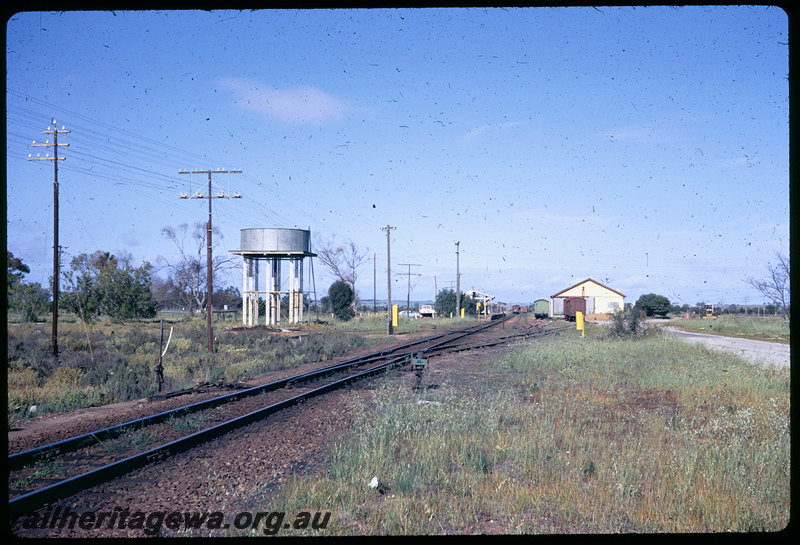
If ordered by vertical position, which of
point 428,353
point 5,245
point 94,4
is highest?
point 94,4

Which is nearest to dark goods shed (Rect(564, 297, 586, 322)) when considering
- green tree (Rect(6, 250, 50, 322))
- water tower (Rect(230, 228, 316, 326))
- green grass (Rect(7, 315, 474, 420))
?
water tower (Rect(230, 228, 316, 326))

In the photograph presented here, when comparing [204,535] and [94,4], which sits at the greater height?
[94,4]

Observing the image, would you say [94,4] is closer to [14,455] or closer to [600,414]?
[14,455]

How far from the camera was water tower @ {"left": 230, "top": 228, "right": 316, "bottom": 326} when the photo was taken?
1780 inches

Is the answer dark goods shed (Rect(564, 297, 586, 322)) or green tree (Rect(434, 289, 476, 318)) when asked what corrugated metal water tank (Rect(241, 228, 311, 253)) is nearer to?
dark goods shed (Rect(564, 297, 586, 322))

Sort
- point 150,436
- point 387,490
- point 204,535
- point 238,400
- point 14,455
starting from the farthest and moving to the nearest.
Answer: point 238,400 → point 150,436 → point 14,455 → point 387,490 → point 204,535

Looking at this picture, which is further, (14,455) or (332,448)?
(332,448)

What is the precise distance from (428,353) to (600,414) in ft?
44.5

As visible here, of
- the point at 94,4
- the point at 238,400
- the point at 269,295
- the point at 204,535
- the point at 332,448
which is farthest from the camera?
the point at 269,295

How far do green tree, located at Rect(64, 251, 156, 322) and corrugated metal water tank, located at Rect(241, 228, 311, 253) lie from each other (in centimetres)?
1143

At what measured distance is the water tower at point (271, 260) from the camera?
148 ft

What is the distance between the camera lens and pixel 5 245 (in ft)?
10.4

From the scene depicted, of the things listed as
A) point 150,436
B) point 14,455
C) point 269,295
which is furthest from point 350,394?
point 269,295

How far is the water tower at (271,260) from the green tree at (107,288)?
33.2ft
